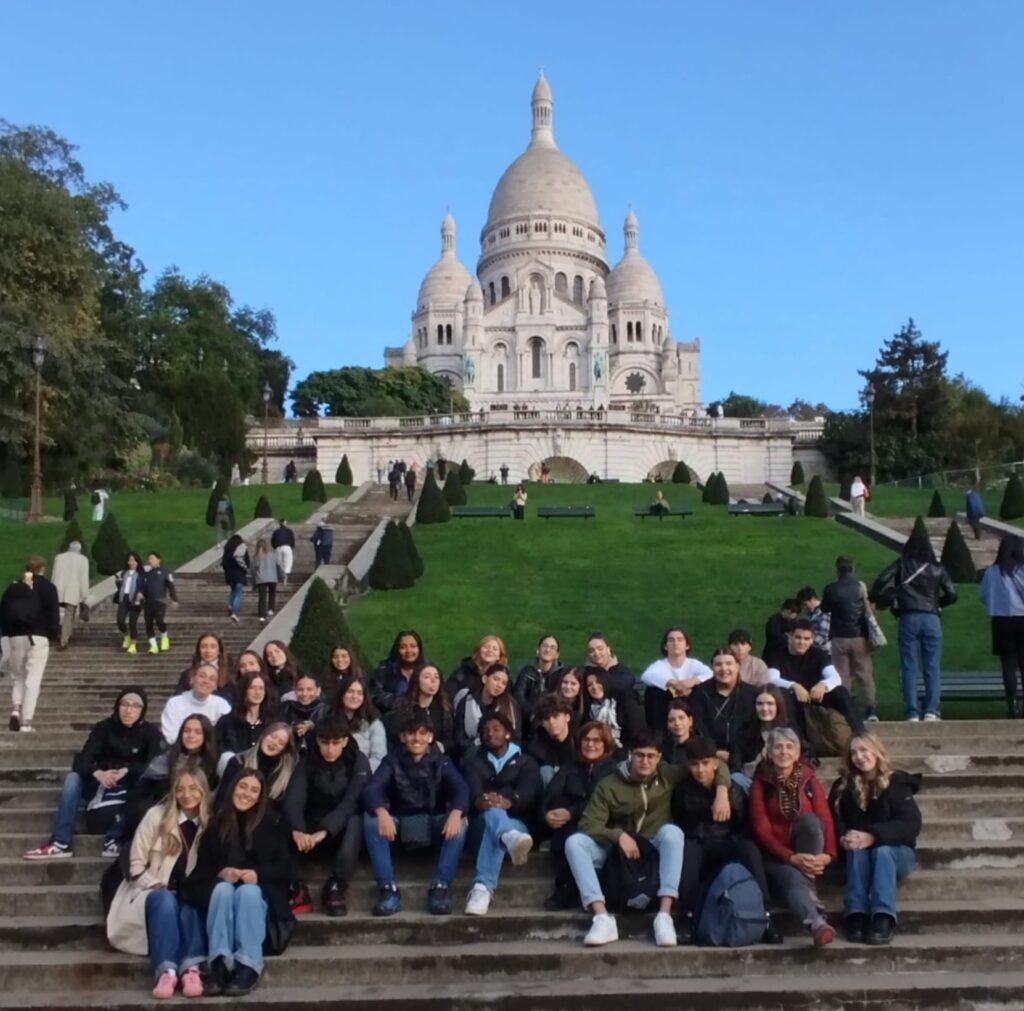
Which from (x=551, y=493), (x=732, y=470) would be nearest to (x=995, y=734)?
(x=551, y=493)

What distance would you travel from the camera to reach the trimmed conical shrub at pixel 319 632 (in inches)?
397

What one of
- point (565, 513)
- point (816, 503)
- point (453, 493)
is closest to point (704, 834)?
point (565, 513)

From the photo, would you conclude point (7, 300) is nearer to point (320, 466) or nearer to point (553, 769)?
point (320, 466)

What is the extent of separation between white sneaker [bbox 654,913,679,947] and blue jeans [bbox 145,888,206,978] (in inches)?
82.3

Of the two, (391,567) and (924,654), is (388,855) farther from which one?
(391,567)

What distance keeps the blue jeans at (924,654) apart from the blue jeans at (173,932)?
5.32 m

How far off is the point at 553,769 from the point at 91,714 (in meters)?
5.41

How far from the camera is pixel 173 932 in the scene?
5.34 metres

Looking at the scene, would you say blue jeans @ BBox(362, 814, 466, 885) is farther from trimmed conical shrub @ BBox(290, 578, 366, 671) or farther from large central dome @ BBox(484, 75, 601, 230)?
large central dome @ BBox(484, 75, 601, 230)

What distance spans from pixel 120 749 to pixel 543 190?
94.0 m

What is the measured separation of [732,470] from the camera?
156 ft

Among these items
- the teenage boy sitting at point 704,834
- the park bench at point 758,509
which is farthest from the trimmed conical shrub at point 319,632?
the park bench at point 758,509

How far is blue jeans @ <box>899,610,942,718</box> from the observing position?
27.7 ft

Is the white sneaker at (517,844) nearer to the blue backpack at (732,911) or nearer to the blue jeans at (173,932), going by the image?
the blue backpack at (732,911)
